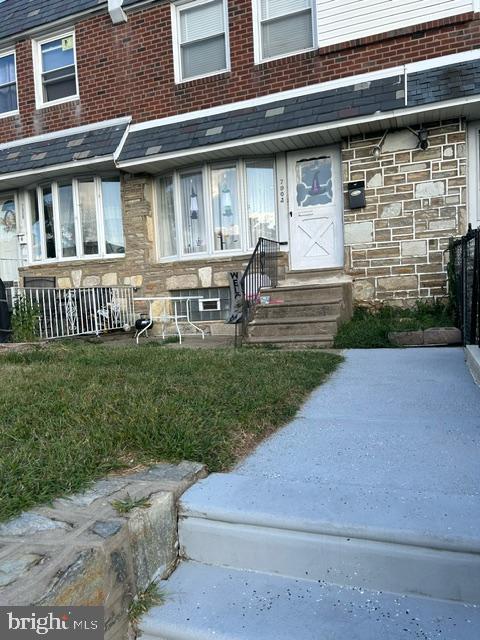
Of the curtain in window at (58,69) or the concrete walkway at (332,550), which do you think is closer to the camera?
Answer: the concrete walkway at (332,550)

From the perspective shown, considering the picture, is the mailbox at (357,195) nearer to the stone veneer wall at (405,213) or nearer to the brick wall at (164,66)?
the stone veneer wall at (405,213)

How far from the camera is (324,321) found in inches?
253

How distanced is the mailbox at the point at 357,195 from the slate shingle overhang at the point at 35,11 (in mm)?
5404

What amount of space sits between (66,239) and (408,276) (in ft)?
22.3

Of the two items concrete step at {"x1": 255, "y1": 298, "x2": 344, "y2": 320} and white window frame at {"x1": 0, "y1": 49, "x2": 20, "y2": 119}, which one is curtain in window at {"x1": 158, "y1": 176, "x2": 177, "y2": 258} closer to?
concrete step at {"x1": 255, "y1": 298, "x2": 344, "y2": 320}

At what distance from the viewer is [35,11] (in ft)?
33.0

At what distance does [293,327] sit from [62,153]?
5.86 metres

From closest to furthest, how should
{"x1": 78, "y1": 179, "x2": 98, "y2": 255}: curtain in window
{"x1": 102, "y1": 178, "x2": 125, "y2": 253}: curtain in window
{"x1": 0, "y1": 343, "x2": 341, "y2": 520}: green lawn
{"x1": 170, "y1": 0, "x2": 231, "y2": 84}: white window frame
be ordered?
{"x1": 0, "y1": 343, "x2": 341, "y2": 520}: green lawn, {"x1": 170, "y1": 0, "x2": 231, "y2": 84}: white window frame, {"x1": 102, "y1": 178, "x2": 125, "y2": 253}: curtain in window, {"x1": 78, "y1": 179, "x2": 98, "y2": 255}: curtain in window

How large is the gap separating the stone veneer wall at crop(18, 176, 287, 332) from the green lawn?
4033mm

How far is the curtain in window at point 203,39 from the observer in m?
8.65

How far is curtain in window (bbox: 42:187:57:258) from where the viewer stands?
33.4 feet

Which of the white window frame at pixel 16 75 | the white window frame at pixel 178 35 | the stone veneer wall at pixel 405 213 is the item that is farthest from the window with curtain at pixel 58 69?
the stone veneer wall at pixel 405 213

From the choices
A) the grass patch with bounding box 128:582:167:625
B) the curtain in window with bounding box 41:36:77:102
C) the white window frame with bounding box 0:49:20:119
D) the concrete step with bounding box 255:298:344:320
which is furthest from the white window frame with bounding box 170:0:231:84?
the grass patch with bounding box 128:582:167:625

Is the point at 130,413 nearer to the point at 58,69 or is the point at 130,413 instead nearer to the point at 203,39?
the point at 203,39
